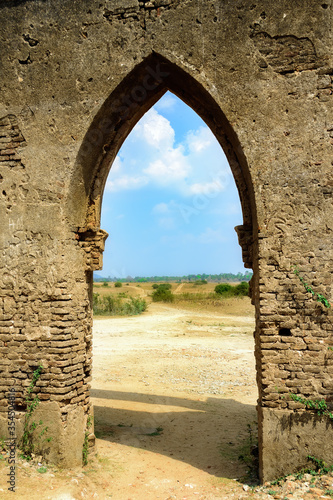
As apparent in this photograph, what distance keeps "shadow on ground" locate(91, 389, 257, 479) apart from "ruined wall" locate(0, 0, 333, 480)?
1.12 m

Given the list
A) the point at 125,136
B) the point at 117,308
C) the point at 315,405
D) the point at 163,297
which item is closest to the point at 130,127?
the point at 125,136

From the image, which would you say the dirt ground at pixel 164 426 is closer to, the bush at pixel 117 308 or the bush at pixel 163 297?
the bush at pixel 117 308

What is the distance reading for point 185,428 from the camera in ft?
21.9

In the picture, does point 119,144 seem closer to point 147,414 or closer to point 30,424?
point 30,424

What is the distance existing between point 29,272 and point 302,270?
10.9 feet

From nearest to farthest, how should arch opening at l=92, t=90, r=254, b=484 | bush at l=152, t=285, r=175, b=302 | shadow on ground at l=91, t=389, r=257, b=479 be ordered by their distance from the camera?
shadow on ground at l=91, t=389, r=257, b=479
arch opening at l=92, t=90, r=254, b=484
bush at l=152, t=285, r=175, b=302

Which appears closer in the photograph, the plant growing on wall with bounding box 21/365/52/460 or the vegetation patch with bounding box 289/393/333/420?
the vegetation patch with bounding box 289/393/333/420

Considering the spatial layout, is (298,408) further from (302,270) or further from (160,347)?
(160,347)

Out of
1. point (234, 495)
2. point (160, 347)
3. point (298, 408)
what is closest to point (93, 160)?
point (298, 408)

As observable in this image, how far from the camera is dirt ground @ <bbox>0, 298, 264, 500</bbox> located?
466cm

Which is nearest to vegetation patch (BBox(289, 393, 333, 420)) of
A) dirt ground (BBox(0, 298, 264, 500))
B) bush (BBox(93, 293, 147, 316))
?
dirt ground (BBox(0, 298, 264, 500))

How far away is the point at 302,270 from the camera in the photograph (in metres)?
4.55

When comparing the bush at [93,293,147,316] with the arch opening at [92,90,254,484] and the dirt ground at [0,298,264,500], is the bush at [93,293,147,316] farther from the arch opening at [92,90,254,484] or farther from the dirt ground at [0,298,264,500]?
the arch opening at [92,90,254,484]

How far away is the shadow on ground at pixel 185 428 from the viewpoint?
18.1ft
